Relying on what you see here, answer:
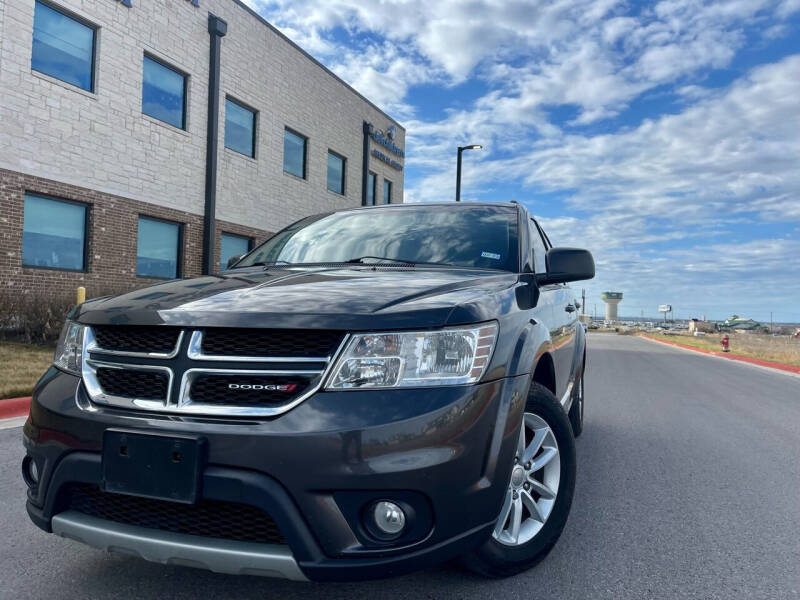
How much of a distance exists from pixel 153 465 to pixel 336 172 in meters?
20.7

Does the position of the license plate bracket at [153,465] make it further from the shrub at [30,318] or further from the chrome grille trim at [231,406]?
the shrub at [30,318]

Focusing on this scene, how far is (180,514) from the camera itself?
200cm

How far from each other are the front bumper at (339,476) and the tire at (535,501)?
0.38m

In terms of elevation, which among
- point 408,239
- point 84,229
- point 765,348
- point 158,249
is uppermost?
point 84,229

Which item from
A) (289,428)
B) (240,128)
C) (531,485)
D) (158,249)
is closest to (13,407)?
(289,428)

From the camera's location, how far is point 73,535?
81.2 inches

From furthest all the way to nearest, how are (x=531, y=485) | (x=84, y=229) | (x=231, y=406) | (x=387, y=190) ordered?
(x=387, y=190), (x=84, y=229), (x=531, y=485), (x=231, y=406)

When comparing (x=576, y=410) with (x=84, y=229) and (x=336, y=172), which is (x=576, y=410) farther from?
(x=336, y=172)

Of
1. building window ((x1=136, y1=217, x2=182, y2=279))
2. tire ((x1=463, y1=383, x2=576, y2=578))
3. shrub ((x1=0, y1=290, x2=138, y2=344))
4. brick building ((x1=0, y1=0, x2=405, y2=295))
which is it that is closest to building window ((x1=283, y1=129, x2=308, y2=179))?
brick building ((x1=0, y1=0, x2=405, y2=295))

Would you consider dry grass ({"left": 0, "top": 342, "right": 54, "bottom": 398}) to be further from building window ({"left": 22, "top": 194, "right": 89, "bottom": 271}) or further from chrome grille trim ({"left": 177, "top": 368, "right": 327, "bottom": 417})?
chrome grille trim ({"left": 177, "top": 368, "right": 327, "bottom": 417})

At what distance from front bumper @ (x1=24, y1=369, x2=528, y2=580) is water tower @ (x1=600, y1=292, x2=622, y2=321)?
151 meters

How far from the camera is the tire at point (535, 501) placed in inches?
93.7

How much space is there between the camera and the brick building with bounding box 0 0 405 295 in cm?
1132

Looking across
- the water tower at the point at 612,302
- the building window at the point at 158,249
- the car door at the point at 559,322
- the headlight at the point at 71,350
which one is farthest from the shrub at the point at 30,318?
the water tower at the point at 612,302
